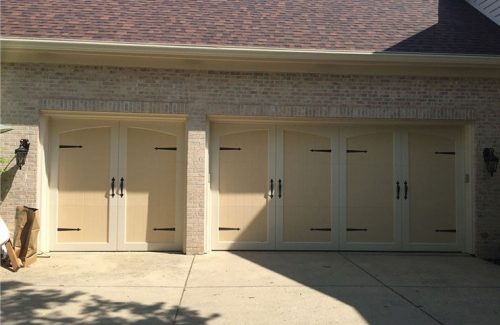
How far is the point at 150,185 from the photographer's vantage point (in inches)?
328

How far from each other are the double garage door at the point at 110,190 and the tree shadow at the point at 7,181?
2.06ft

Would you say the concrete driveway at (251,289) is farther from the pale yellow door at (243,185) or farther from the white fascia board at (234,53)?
the white fascia board at (234,53)

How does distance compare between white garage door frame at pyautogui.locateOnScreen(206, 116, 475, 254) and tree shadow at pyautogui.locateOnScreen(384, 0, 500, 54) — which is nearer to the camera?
white garage door frame at pyautogui.locateOnScreen(206, 116, 475, 254)

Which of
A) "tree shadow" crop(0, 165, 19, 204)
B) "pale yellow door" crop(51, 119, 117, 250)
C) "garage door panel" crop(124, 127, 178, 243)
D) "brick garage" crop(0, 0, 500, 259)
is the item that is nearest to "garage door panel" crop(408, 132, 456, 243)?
"brick garage" crop(0, 0, 500, 259)

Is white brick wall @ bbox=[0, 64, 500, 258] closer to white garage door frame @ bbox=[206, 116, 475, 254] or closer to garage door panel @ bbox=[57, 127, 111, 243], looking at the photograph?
white garage door frame @ bbox=[206, 116, 475, 254]

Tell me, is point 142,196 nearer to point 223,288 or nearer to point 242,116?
point 242,116

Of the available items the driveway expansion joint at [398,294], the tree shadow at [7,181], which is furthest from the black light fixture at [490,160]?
the tree shadow at [7,181]

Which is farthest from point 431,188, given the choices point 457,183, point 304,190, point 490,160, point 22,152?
point 22,152

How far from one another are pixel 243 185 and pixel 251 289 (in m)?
2.85

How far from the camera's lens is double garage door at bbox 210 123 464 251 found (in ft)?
28.1

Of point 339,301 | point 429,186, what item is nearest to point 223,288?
point 339,301

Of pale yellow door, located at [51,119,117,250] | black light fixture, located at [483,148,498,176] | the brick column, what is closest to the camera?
Answer: the brick column

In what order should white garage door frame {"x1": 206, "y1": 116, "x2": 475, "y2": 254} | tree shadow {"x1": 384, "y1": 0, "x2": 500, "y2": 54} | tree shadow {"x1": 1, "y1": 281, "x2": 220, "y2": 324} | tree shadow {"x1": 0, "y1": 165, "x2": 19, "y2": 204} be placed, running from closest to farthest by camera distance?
tree shadow {"x1": 1, "y1": 281, "x2": 220, "y2": 324}, tree shadow {"x1": 0, "y1": 165, "x2": 19, "y2": 204}, white garage door frame {"x1": 206, "y1": 116, "x2": 475, "y2": 254}, tree shadow {"x1": 384, "y1": 0, "x2": 500, "y2": 54}

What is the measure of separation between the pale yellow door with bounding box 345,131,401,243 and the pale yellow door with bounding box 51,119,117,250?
4.23 m
